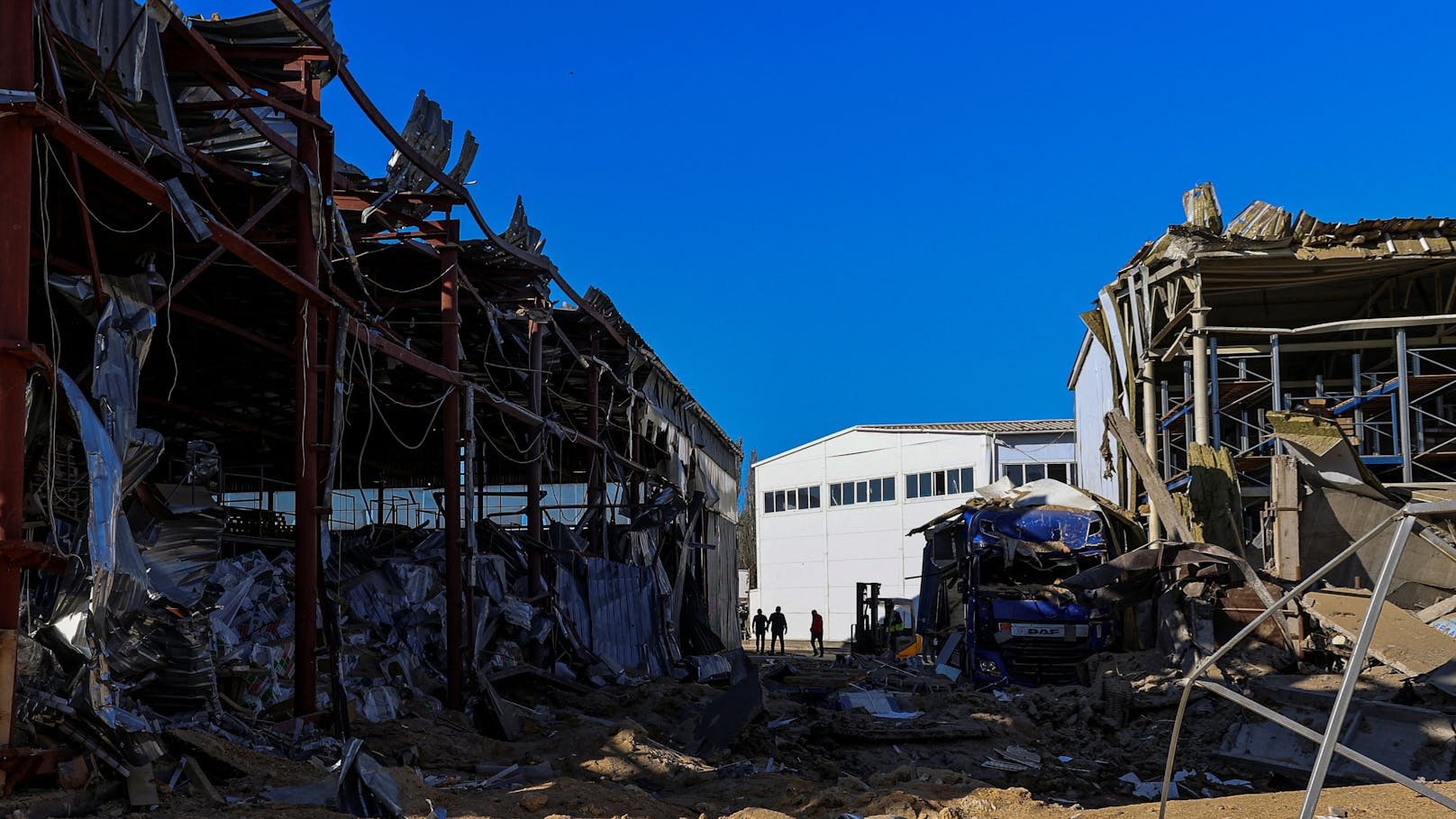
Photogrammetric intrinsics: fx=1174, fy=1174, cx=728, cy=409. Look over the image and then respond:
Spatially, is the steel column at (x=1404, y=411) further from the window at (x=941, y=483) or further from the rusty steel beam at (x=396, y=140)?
the window at (x=941, y=483)

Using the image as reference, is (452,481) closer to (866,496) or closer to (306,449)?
(306,449)

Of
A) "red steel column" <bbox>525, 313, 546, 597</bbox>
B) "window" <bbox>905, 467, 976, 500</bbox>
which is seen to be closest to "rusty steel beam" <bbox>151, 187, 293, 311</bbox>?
"red steel column" <bbox>525, 313, 546, 597</bbox>

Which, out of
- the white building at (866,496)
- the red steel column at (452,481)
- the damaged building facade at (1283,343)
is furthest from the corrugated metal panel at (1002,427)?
the red steel column at (452,481)

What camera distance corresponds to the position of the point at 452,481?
15156 millimetres

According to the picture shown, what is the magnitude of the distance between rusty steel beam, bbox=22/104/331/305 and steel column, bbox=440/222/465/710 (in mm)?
3730

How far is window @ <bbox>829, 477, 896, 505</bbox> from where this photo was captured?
46750 mm

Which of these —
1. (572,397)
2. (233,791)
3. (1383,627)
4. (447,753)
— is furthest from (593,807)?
(572,397)

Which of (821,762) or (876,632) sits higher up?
(821,762)

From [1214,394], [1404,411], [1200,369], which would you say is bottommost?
[1404,411]

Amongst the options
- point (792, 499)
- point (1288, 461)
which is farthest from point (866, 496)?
point (1288, 461)

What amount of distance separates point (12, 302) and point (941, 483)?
39.6 metres

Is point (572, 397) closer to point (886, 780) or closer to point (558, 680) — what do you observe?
point (558, 680)

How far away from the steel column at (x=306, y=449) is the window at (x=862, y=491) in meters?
36.3

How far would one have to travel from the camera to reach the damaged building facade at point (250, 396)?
26.2 feet
